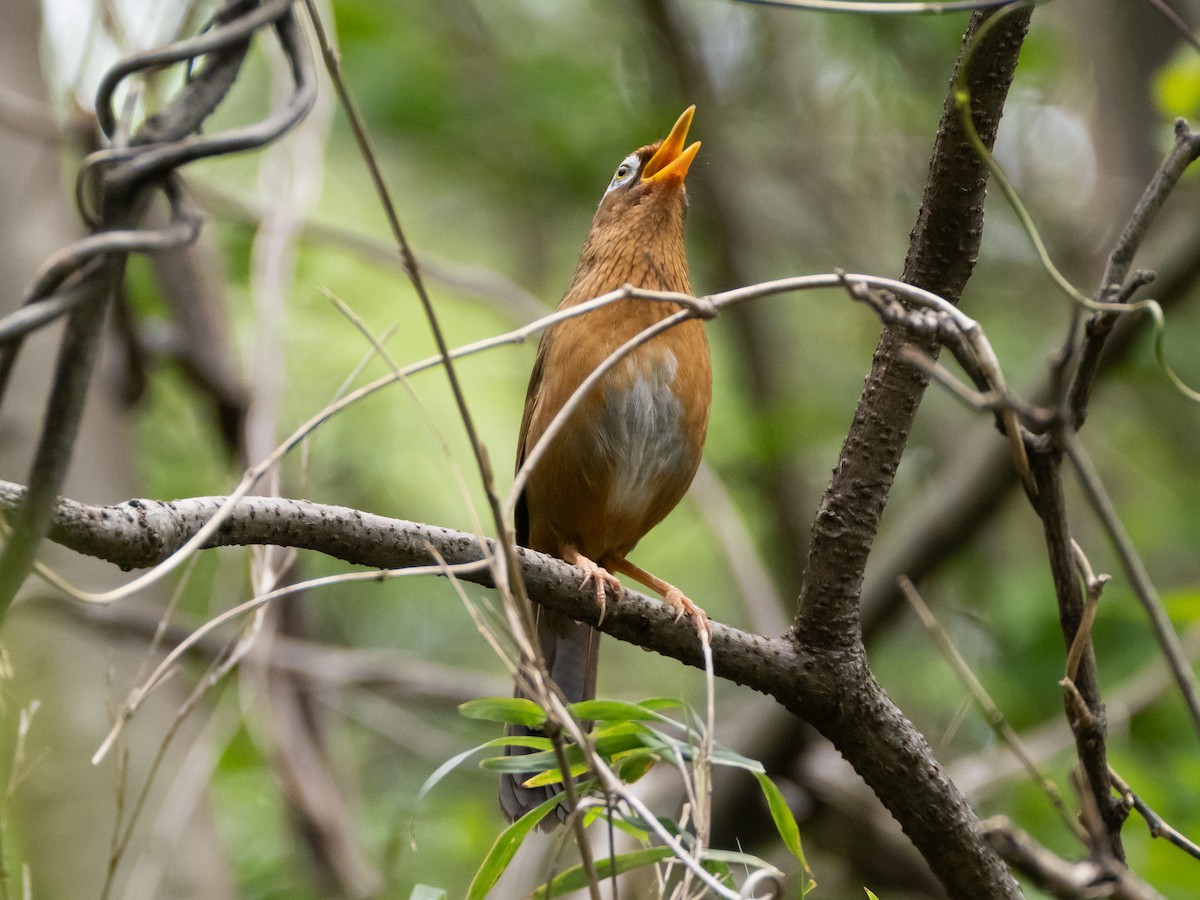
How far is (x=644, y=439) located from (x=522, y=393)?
4068 millimetres

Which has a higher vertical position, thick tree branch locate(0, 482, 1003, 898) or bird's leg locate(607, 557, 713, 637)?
bird's leg locate(607, 557, 713, 637)

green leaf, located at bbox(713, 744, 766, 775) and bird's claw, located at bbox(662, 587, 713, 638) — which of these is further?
bird's claw, located at bbox(662, 587, 713, 638)

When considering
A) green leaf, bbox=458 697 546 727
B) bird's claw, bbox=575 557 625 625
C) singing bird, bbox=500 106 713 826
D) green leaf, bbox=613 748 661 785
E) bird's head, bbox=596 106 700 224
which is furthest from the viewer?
bird's head, bbox=596 106 700 224

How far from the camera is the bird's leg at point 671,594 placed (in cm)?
248

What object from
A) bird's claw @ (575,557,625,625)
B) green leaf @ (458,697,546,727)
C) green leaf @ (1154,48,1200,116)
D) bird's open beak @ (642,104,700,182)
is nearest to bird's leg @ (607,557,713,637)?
bird's claw @ (575,557,625,625)

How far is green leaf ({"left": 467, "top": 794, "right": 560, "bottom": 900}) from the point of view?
84.0 inches

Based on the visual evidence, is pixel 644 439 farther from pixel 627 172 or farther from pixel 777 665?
pixel 777 665

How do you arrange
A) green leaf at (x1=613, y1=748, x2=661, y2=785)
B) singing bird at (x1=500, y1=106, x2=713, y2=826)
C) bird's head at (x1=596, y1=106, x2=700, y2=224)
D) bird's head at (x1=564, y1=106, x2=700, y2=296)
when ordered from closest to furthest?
→ green leaf at (x1=613, y1=748, x2=661, y2=785) → singing bird at (x1=500, y1=106, x2=713, y2=826) → bird's head at (x1=564, y1=106, x2=700, y2=296) → bird's head at (x1=596, y1=106, x2=700, y2=224)

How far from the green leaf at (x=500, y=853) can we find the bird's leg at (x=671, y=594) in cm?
49

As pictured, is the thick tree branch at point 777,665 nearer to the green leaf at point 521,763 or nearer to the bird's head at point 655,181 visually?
the green leaf at point 521,763

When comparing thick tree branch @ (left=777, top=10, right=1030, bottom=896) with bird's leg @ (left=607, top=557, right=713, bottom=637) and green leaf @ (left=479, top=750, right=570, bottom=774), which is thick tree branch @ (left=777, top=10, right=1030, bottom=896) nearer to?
bird's leg @ (left=607, top=557, right=713, bottom=637)

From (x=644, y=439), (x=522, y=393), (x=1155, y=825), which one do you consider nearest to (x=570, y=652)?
(x=644, y=439)

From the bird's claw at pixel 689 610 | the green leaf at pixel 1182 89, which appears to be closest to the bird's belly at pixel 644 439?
the bird's claw at pixel 689 610

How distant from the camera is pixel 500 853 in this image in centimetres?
214
